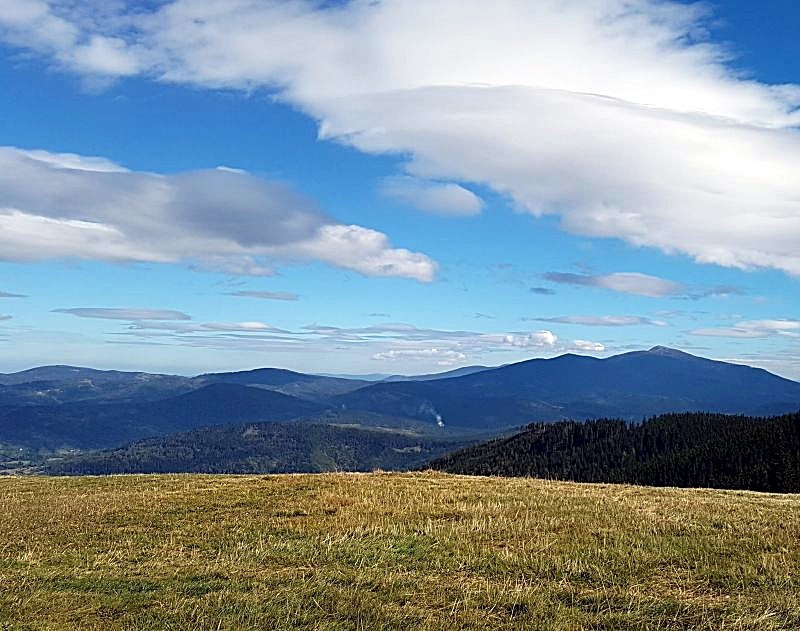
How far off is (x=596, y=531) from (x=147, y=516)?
14438 millimetres

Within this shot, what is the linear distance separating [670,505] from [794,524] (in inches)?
193

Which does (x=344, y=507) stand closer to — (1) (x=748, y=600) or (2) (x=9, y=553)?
(2) (x=9, y=553)

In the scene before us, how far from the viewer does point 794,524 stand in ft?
65.9

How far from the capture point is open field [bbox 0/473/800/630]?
12.2 m

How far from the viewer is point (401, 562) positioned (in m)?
16.2

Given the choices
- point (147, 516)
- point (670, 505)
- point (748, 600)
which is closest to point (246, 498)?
point (147, 516)

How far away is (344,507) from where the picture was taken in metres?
24.2

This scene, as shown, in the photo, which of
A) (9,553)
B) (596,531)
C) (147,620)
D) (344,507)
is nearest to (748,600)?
(596,531)

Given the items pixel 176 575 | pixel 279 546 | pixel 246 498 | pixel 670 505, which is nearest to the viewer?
pixel 176 575

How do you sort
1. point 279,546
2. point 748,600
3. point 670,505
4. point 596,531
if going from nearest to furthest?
point 748,600 → point 279,546 → point 596,531 → point 670,505

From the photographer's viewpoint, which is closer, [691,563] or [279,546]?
[691,563]

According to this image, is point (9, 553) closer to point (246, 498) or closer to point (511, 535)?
point (246, 498)

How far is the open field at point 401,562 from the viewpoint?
12188 millimetres

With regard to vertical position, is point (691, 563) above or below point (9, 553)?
above
